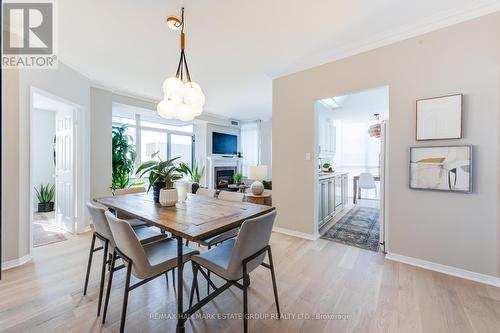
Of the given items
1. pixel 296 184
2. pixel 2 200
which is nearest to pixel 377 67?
pixel 296 184

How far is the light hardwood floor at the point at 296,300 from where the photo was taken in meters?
1.47

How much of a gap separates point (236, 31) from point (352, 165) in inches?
235

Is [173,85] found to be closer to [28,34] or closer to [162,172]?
[162,172]

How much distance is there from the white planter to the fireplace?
4434mm

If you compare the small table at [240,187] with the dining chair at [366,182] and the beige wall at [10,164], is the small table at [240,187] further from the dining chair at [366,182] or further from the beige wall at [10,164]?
the beige wall at [10,164]

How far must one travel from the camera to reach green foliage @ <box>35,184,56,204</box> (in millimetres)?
4570

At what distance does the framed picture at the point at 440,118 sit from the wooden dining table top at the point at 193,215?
77.4 inches

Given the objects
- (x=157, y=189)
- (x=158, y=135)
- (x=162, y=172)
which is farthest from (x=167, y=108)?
(x=158, y=135)

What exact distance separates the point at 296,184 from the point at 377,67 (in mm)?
1868

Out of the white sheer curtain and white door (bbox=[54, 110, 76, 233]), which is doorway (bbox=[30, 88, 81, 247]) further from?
the white sheer curtain

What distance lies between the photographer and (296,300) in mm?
1743

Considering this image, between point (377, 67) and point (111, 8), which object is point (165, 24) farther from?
point (377, 67)

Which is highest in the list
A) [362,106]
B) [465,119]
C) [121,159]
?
[362,106]

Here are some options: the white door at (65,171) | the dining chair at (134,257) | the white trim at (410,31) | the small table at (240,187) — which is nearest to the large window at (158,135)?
the white door at (65,171)
